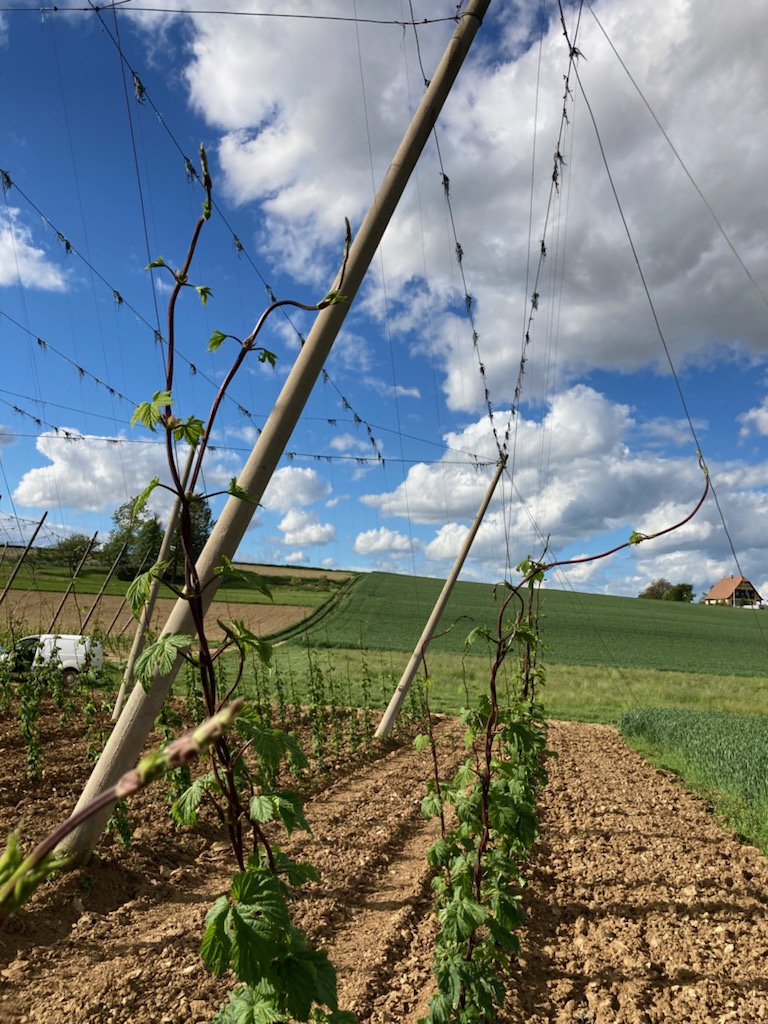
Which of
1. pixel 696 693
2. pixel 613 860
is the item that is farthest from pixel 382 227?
pixel 696 693

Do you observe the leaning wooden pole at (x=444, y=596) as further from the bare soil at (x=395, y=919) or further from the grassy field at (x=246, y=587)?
the grassy field at (x=246, y=587)

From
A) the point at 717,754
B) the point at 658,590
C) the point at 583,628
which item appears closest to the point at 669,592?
the point at 658,590

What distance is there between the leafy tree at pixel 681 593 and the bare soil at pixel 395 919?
9587 centimetres

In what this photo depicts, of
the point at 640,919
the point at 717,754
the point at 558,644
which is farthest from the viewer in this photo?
the point at 558,644

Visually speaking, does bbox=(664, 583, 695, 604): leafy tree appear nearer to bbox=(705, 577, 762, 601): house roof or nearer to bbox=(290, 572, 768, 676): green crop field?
bbox=(705, 577, 762, 601): house roof

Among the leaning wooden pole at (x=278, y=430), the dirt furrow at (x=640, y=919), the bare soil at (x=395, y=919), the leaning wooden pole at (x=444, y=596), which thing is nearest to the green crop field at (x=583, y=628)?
the leaning wooden pole at (x=444, y=596)

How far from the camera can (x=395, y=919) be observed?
4.50 meters

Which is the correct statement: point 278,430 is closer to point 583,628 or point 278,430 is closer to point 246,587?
point 246,587

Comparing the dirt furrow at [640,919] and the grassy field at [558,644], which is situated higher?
the grassy field at [558,644]

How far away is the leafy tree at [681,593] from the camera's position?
94.6 metres

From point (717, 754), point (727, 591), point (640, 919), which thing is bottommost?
point (640, 919)

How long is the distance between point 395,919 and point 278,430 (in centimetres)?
339

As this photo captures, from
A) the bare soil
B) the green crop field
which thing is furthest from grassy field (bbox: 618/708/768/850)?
the green crop field

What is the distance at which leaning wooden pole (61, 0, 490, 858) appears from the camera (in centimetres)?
425
